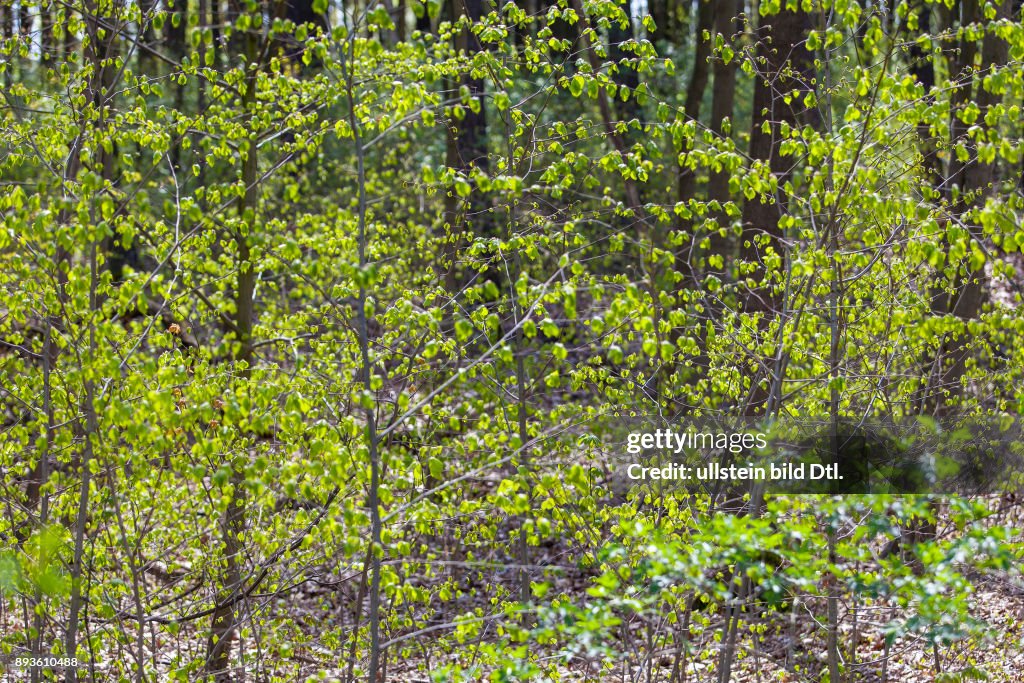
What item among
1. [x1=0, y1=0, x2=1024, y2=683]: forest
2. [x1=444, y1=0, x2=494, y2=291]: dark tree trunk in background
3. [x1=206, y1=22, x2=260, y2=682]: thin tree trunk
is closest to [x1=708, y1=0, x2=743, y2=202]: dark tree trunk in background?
[x1=444, y1=0, x2=494, y2=291]: dark tree trunk in background

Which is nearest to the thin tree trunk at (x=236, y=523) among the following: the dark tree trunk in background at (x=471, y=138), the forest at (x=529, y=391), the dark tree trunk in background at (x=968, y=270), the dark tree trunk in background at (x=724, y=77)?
the forest at (x=529, y=391)

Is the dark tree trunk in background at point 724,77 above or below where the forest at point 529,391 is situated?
above

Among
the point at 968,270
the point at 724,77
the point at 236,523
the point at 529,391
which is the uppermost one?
the point at 724,77

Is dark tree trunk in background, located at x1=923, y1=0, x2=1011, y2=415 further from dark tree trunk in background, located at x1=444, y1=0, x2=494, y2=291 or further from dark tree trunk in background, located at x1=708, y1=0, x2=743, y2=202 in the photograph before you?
dark tree trunk in background, located at x1=444, y1=0, x2=494, y2=291

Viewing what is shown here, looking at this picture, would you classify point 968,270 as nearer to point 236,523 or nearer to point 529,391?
point 529,391

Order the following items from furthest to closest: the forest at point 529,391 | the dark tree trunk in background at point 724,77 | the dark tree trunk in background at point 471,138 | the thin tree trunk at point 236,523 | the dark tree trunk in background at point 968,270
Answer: the dark tree trunk in background at point 724,77 < the dark tree trunk in background at point 471,138 < the dark tree trunk in background at point 968,270 < the thin tree trunk at point 236,523 < the forest at point 529,391

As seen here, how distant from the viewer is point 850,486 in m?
5.10

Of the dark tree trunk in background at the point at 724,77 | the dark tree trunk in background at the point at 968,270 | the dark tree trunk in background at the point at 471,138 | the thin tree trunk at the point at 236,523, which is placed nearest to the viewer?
the thin tree trunk at the point at 236,523

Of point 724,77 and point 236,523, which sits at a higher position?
point 724,77

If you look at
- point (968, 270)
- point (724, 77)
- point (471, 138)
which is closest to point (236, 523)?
point (968, 270)

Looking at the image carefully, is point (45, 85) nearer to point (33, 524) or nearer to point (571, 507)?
point (33, 524)

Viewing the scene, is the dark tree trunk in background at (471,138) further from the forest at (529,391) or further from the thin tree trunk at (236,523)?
the thin tree trunk at (236,523)

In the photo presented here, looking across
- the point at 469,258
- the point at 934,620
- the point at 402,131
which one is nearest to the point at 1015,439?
the point at 934,620

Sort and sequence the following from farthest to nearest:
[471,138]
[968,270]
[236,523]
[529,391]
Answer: [471,138], [968,270], [236,523], [529,391]
